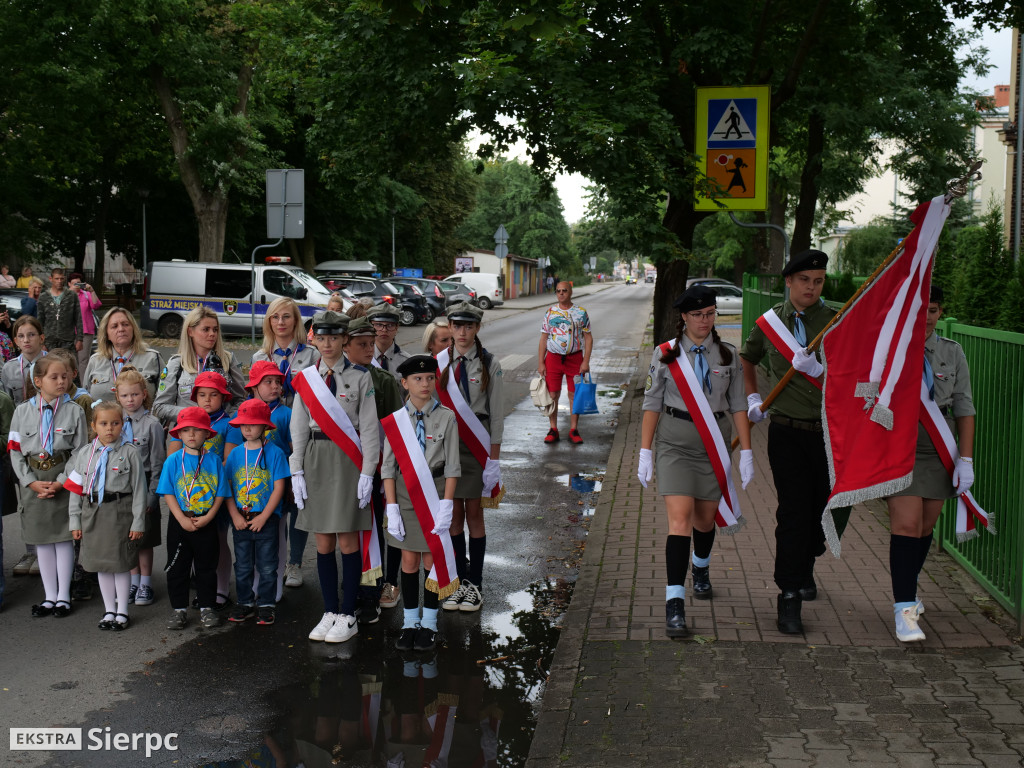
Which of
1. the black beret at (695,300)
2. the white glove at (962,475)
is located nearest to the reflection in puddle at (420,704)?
the black beret at (695,300)

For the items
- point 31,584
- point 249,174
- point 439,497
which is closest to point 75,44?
point 249,174

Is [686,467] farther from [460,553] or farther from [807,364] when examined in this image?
[460,553]

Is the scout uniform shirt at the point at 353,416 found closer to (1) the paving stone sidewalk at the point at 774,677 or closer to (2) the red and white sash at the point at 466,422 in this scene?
(2) the red and white sash at the point at 466,422

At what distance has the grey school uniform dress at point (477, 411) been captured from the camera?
6066mm

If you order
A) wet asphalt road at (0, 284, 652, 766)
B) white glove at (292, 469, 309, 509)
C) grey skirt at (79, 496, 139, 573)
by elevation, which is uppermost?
white glove at (292, 469, 309, 509)

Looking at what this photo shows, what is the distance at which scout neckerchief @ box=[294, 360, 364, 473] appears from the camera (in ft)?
18.4

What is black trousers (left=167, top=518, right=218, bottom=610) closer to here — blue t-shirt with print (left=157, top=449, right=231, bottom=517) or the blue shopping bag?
blue t-shirt with print (left=157, top=449, right=231, bottom=517)

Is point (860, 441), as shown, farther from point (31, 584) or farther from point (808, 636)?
point (31, 584)

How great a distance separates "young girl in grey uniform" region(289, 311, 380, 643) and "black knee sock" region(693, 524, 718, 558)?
1870 mm

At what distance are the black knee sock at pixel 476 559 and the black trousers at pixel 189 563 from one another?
4.95 feet

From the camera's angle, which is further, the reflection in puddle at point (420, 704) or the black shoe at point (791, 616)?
the black shoe at point (791, 616)

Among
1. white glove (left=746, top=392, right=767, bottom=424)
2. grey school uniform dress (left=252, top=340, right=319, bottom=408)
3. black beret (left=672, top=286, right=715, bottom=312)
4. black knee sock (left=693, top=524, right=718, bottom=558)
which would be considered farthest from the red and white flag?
grey school uniform dress (left=252, top=340, right=319, bottom=408)

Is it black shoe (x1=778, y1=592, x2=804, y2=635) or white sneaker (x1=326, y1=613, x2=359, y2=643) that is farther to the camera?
white sneaker (x1=326, y1=613, x2=359, y2=643)

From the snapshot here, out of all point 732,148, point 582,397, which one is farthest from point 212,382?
point 732,148
